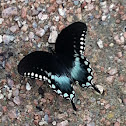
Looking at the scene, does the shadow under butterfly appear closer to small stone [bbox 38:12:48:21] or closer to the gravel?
the gravel

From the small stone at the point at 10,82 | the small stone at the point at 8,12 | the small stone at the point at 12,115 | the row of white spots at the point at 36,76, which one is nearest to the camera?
the row of white spots at the point at 36,76

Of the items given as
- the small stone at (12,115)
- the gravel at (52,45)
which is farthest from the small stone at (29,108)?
the small stone at (12,115)

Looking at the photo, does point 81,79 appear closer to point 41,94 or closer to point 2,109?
point 41,94

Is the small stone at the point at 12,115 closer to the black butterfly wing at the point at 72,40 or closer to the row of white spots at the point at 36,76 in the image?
the row of white spots at the point at 36,76

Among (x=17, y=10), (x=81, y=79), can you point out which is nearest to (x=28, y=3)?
(x=17, y=10)

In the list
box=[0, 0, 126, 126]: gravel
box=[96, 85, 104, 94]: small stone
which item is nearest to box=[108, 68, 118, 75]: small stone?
box=[0, 0, 126, 126]: gravel

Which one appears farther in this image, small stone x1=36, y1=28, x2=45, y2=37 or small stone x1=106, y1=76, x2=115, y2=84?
small stone x1=36, y1=28, x2=45, y2=37
